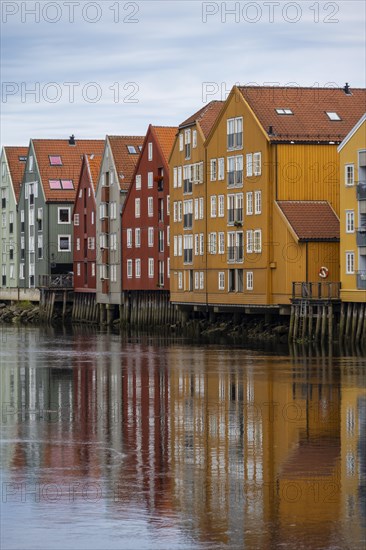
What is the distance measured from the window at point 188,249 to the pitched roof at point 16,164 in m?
47.1

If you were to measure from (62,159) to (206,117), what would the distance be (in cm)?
4070

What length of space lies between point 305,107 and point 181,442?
52460 millimetres

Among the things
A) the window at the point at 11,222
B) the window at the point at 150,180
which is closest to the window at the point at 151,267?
the window at the point at 150,180

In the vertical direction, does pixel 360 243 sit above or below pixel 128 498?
above

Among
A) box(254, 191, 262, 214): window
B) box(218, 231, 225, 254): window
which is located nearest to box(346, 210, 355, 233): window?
box(254, 191, 262, 214): window

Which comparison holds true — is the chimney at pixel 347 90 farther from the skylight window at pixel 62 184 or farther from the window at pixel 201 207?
the skylight window at pixel 62 184

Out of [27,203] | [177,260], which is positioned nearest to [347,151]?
[177,260]

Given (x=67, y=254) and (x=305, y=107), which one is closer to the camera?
(x=305, y=107)

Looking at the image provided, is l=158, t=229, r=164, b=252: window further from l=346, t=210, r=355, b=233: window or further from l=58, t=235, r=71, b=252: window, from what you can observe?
l=346, t=210, r=355, b=233: window

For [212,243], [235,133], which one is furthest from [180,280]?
[235,133]

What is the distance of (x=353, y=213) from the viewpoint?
73.9m

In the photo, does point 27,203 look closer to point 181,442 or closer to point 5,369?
point 5,369

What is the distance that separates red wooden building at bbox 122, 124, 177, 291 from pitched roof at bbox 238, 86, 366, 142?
17.4m

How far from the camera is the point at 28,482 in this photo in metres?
27.9
